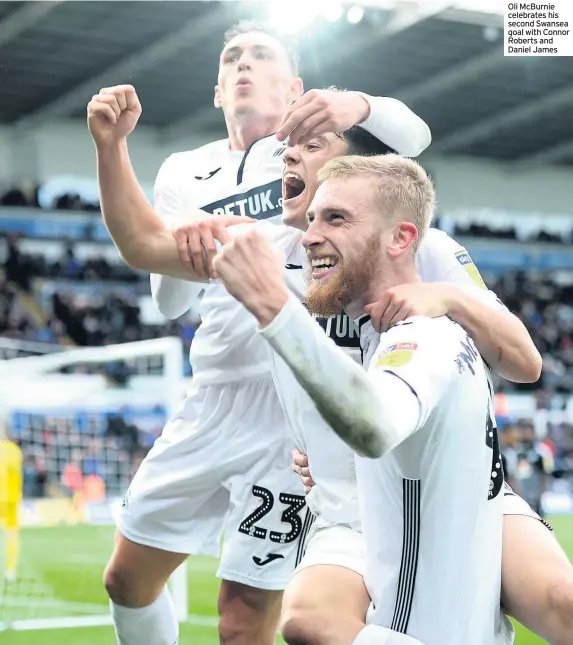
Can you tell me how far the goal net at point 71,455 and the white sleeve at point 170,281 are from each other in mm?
3160

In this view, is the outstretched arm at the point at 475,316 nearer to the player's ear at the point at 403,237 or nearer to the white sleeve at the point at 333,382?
the player's ear at the point at 403,237

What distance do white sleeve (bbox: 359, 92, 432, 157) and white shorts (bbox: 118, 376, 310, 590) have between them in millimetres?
987

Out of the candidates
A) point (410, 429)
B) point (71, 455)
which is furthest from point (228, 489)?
point (71, 455)

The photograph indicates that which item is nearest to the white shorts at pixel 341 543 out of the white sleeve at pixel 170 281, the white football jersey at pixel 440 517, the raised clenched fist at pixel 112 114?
the white football jersey at pixel 440 517

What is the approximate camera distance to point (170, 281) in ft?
12.1

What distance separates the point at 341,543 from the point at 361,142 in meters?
1.30

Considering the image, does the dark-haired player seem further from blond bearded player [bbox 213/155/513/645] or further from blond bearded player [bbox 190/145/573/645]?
blond bearded player [bbox 213/155/513/645]

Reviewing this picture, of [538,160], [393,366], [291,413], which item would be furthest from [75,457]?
[538,160]

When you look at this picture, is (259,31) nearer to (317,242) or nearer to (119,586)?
(317,242)

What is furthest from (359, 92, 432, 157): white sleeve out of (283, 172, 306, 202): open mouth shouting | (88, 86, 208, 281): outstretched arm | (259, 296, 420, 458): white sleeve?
(259, 296, 420, 458): white sleeve

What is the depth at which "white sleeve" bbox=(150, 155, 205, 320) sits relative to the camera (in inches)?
146

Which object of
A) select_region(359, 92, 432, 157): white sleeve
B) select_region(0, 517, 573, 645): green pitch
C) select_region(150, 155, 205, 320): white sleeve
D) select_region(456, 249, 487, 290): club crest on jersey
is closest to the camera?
select_region(456, 249, 487, 290): club crest on jersey

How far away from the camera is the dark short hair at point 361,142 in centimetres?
353

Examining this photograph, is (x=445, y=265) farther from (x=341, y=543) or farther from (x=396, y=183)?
(x=341, y=543)
